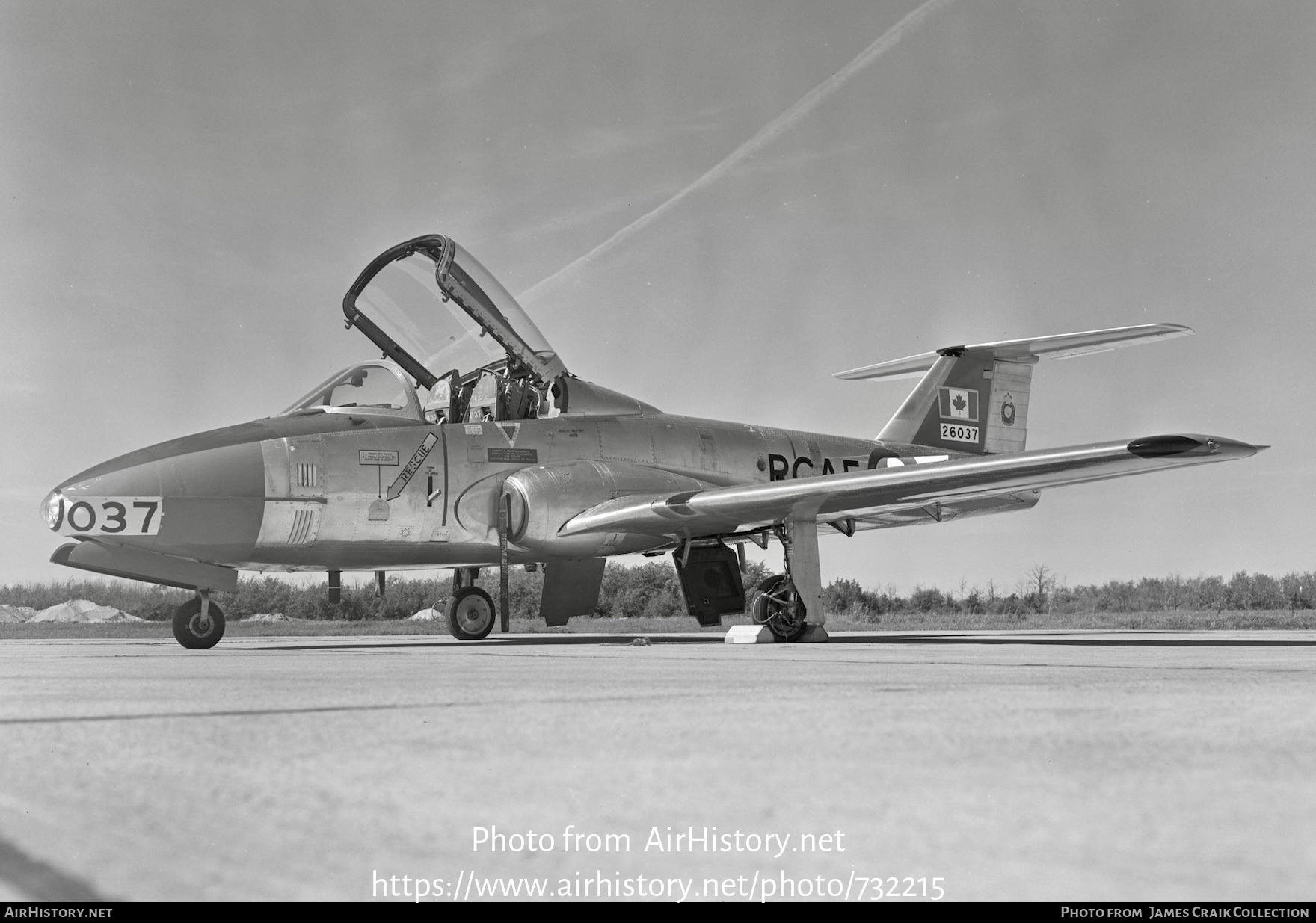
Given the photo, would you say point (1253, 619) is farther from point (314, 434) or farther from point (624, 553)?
point (314, 434)

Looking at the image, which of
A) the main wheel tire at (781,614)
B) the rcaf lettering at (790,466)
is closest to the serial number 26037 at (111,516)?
the main wheel tire at (781,614)

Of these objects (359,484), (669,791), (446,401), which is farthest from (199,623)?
(669,791)

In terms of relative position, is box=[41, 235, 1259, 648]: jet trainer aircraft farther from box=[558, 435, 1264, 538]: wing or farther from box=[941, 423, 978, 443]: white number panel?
box=[941, 423, 978, 443]: white number panel

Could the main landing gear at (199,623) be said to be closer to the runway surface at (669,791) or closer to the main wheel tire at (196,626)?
the main wheel tire at (196,626)

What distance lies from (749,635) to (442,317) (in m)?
5.31

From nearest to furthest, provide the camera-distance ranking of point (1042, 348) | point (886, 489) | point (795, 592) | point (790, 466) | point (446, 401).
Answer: point (886, 489) < point (795, 592) < point (446, 401) < point (790, 466) < point (1042, 348)

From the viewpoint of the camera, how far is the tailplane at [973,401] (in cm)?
1692

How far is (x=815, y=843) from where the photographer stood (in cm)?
167

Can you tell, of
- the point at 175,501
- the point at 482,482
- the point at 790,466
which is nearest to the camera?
the point at 175,501

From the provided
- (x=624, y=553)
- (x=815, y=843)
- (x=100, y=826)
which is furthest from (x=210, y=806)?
(x=624, y=553)

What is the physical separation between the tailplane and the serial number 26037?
10.5m

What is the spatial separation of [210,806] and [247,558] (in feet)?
31.5

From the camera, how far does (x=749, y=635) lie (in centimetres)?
1127

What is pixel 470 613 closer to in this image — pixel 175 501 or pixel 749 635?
pixel 749 635
